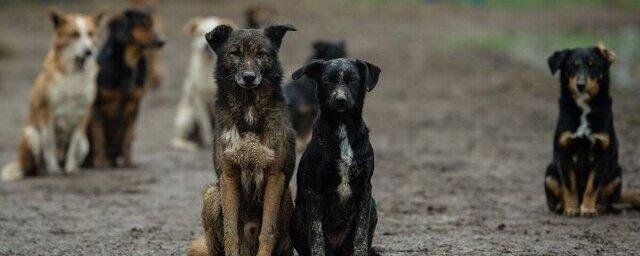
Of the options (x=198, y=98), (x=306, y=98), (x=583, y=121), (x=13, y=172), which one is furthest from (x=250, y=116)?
(x=198, y=98)

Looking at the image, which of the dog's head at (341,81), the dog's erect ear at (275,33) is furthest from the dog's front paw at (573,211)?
the dog's erect ear at (275,33)

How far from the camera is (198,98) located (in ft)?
47.4

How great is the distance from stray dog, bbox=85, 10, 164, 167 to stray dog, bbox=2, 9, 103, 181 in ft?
1.50

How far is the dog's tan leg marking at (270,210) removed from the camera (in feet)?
21.3

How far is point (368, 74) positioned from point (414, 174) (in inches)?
207

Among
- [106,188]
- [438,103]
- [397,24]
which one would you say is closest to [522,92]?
[438,103]

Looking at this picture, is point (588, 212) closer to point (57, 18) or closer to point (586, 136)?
point (586, 136)

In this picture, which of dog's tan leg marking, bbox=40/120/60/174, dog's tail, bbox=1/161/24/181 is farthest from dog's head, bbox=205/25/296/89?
dog's tail, bbox=1/161/24/181

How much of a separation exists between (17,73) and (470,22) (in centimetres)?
1509

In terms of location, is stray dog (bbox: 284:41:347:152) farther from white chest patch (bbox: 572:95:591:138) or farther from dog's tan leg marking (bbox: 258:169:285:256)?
dog's tan leg marking (bbox: 258:169:285:256)

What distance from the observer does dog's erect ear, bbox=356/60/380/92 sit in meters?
6.50

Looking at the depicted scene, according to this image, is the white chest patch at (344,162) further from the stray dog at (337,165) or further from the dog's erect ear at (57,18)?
the dog's erect ear at (57,18)

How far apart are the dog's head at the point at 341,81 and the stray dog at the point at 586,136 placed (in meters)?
2.68

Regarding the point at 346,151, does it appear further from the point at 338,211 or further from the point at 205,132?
the point at 205,132
